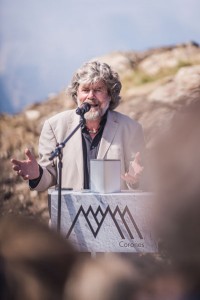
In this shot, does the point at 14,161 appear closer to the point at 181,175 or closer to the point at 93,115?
the point at 93,115

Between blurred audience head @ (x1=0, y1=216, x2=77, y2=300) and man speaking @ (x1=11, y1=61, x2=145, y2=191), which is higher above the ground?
man speaking @ (x1=11, y1=61, x2=145, y2=191)

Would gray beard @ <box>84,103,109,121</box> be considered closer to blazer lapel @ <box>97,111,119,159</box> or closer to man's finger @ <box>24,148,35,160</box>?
blazer lapel @ <box>97,111,119,159</box>

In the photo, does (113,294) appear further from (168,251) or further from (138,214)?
(168,251)

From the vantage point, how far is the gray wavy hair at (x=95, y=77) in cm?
255

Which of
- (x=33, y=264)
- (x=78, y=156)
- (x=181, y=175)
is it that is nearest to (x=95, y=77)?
(x=78, y=156)

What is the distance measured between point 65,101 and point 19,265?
5.84m

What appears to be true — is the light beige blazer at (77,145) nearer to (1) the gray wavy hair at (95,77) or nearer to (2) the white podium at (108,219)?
(1) the gray wavy hair at (95,77)

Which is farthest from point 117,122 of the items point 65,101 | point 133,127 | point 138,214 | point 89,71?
point 65,101

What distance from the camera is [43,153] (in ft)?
8.62

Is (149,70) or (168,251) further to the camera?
(149,70)

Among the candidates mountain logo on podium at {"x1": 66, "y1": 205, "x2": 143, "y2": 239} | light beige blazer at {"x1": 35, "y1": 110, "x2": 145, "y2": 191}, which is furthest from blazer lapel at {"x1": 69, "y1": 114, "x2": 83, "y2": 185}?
mountain logo on podium at {"x1": 66, "y1": 205, "x2": 143, "y2": 239}

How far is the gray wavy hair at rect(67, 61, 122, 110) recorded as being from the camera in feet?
8.37

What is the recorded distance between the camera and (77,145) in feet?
8.45

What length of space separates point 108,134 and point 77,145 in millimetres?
180
